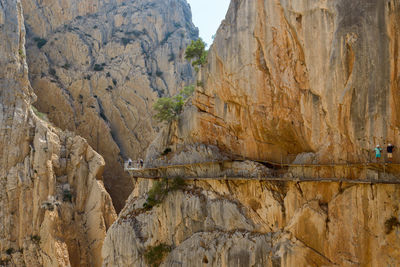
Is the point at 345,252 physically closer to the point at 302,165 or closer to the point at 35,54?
the point at 302,165

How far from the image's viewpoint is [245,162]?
22609mm

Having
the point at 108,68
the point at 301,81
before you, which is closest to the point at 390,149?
the point at 301,81

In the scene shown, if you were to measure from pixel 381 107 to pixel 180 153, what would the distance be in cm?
1449

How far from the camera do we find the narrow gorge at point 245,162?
1568cm

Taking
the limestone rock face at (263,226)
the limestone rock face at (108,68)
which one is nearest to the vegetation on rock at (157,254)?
the limestone rock face at (263,226)

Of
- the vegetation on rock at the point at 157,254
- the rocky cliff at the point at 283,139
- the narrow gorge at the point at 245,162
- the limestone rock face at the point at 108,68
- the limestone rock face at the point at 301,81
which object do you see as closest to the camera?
the limestone rock face at the point at 301,81

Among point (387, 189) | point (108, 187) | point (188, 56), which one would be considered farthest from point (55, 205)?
point (387, 189)

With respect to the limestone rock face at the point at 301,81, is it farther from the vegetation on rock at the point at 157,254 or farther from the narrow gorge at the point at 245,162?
the vegetation on rock at the point at 157,254

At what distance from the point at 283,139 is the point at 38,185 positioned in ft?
83.9

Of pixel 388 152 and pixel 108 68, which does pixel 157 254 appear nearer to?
pixel 388 152

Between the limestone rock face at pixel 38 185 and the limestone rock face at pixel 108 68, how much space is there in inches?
298

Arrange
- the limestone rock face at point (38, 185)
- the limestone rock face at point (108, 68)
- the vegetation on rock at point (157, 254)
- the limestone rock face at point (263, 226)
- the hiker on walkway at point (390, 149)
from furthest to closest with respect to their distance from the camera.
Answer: the limestone rock face at point (108, 68)
the limestone rock face at point (38, 185)
the vegetation on rock at point (157, 254)
the limestone rock face at point (263, 226)
the hiker on walkway at point (390, 149)

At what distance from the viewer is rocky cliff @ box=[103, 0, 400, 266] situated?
50.5 ft

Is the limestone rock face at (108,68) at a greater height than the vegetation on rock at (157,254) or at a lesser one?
greater
